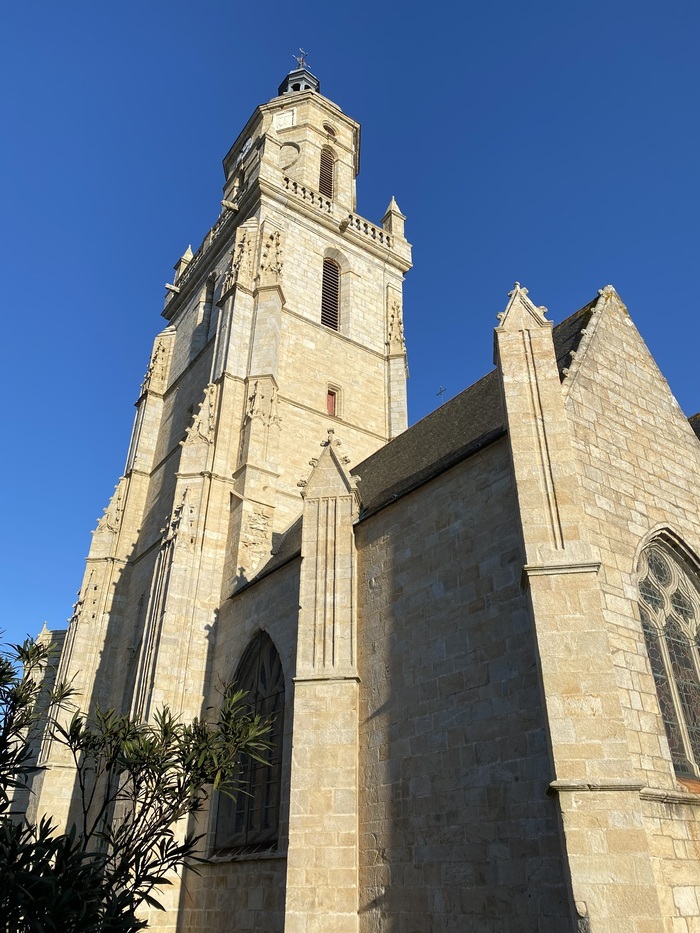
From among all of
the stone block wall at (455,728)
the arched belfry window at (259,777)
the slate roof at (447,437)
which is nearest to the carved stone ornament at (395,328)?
the slate roof at (447,437)

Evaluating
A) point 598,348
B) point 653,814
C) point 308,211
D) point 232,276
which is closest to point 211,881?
point 653,814

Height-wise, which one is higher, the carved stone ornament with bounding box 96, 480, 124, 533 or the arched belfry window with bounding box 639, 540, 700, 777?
the carved stone ornament with bounding box 96, 480, 124, 533

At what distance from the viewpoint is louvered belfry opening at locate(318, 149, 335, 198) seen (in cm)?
2566

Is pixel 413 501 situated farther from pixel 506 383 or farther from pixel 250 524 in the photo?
pixel 250 524

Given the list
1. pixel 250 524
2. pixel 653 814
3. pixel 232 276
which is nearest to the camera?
pixel 653 814

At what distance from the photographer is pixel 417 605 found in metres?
9.23

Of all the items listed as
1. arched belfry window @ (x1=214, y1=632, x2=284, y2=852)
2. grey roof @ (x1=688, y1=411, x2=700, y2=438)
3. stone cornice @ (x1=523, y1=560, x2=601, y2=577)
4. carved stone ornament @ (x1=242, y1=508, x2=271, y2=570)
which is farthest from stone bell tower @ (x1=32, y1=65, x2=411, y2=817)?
grey roof @ (x1=688, y1=411, x2=700, y2=438)

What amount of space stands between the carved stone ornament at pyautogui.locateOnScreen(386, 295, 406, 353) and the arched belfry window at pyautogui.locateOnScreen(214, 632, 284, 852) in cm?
1221

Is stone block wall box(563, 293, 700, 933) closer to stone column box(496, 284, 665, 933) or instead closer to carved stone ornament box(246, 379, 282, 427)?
stone column box(496, 284, 665, 933)

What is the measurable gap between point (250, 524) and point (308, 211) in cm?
1230

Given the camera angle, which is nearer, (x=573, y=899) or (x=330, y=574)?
(x=573, y=899)

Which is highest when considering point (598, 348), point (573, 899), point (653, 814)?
point (598, 348)

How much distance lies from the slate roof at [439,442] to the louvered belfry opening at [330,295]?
739cm

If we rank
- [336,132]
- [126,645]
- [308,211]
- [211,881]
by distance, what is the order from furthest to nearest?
[336,132] → [308,211] → [126,645] → [211,881]
